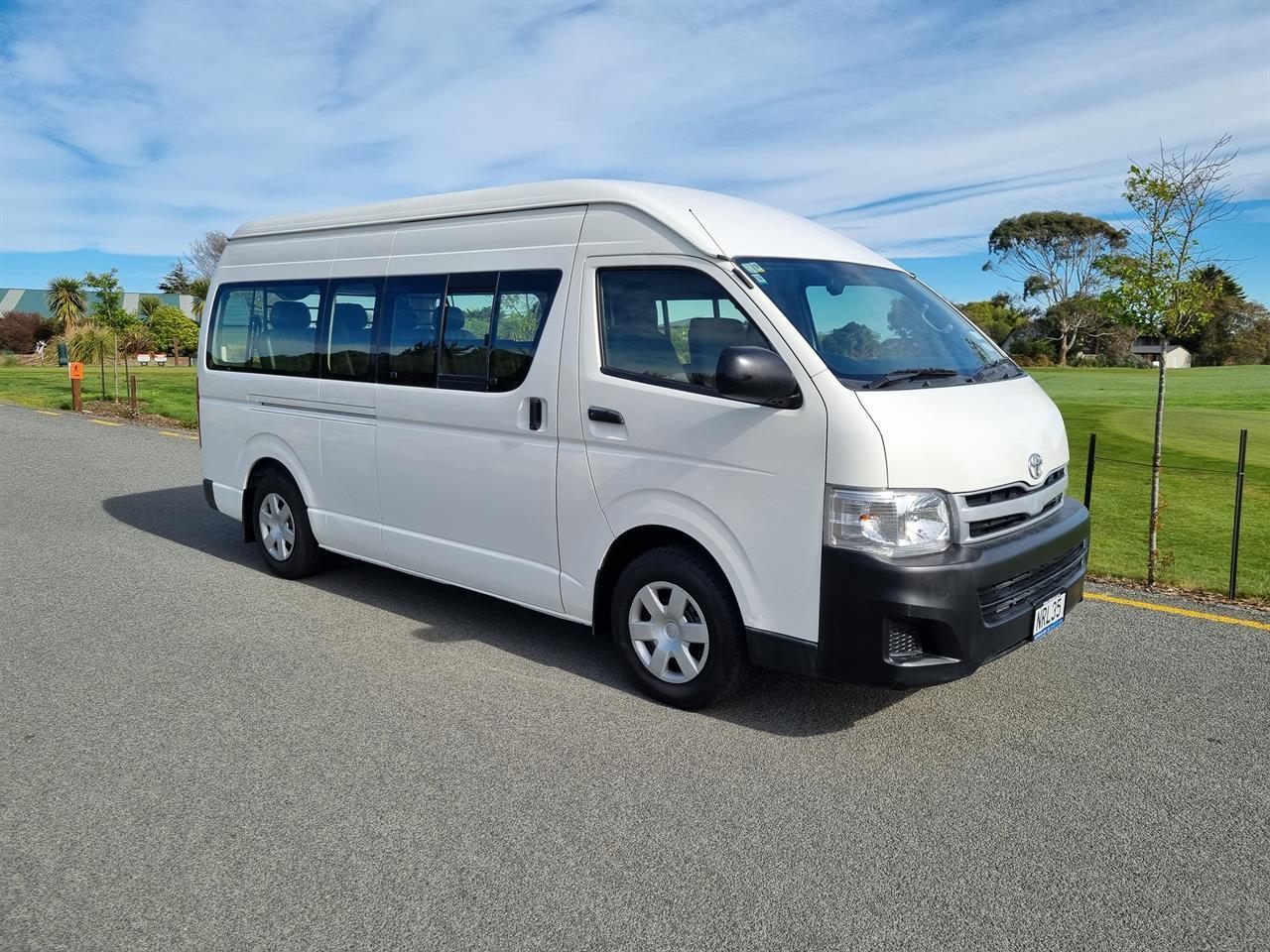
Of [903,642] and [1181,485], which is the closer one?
[903,642]

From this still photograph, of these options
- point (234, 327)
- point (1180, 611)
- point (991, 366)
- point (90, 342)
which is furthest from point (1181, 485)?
point (90, 342)

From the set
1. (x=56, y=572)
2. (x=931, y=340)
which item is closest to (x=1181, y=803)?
(x=931, y=340)

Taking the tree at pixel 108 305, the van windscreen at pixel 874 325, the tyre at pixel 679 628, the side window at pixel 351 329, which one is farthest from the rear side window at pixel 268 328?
the tree at pixel 108 305

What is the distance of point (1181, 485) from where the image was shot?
581 inches

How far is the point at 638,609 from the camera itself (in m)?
4.62

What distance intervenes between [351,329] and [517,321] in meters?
1.55

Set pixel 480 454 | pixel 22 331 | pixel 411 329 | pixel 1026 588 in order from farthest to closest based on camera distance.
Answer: pixel 22 331
pixel 411 329
pixel 480 454
pixel 1026 588

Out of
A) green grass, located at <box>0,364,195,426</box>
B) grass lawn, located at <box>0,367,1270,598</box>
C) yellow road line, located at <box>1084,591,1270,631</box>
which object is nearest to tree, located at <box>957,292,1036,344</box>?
grass lawn, located at <box>0,367,1270,598</box>

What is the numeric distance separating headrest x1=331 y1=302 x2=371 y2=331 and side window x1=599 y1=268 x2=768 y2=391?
1.96m

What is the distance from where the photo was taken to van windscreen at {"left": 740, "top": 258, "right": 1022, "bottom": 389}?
13.6 feet

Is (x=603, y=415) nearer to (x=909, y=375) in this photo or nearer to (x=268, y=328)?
(x=909, y=375)

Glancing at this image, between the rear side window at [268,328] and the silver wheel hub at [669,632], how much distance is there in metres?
3.03

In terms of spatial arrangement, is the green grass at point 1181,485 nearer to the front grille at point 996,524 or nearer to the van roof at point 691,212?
the front grille at point 996,524

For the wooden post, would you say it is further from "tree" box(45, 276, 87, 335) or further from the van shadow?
"tree" box(45, 276, 87, 335)
